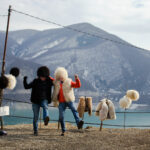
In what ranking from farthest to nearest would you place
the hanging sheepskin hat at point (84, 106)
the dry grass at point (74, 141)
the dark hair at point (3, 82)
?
the hanging sheepskin hat at point (84, 106), the dark hair at point (3, 82), the dry grass at point (74, 141)

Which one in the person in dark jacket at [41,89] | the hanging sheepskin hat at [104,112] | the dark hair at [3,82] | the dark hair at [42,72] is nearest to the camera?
the person in dark jacket at [41,89]

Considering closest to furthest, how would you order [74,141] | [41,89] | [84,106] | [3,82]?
[74,141]
[41,89]
[3,82]
[84,106]

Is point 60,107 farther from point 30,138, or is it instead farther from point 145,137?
point 145,137

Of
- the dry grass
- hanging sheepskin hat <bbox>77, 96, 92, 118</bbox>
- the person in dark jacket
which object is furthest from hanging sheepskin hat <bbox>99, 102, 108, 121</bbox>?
the person in dark jacket

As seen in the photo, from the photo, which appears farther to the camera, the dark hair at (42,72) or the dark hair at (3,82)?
the dark hair at (3,82)

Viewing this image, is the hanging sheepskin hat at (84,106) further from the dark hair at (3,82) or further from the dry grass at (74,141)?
the dark hair at (3,82)

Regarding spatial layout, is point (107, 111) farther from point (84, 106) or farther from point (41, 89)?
point (41, 89)

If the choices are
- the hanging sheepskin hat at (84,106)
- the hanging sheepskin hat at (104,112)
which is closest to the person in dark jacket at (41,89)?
the hanging sheepskin hat at (84,106)

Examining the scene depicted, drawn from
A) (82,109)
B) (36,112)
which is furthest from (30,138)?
(82,109)

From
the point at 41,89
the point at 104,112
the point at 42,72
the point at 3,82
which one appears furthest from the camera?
the point at 104,112

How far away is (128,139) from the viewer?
7.79 metres

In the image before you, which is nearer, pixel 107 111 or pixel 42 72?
pixel 42 72

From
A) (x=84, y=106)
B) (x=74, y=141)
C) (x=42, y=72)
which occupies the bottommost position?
(x=74, y=141)

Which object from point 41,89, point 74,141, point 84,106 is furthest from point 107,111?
point 41,89
